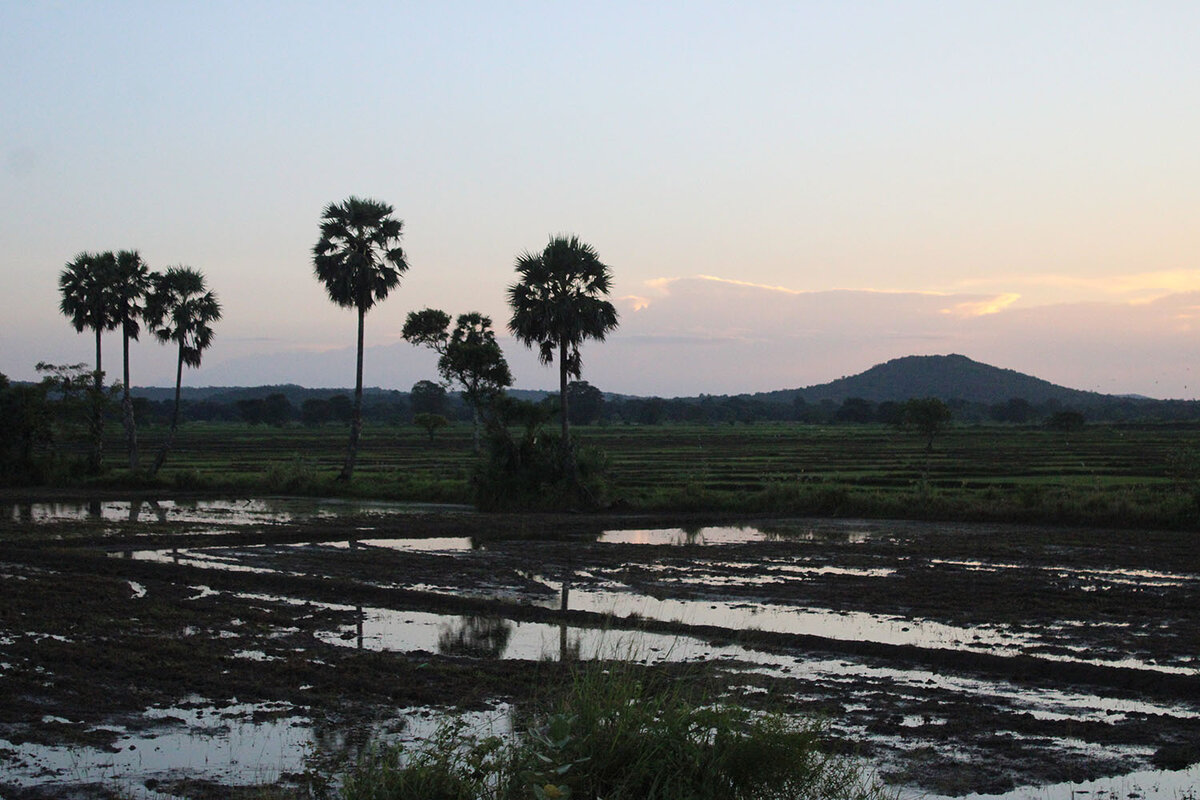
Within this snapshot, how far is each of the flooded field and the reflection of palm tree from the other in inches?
3.0

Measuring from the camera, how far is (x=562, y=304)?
125 feet

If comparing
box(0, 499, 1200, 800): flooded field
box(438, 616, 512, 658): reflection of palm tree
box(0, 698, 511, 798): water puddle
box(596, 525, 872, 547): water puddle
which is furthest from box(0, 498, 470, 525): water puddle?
box(0, 698, 511, 798): water puddle

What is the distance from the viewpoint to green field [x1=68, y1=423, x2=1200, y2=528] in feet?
104

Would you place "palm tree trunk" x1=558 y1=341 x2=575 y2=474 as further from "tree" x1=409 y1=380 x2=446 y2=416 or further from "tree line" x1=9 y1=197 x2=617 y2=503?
"tree" x1=409 y1=380 x2=446 y2=416

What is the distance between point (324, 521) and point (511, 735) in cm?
2451

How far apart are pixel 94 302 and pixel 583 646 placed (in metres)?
43.7

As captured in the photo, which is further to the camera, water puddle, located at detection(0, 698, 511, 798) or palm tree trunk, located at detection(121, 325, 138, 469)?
palm tree trunk, located at detection(121, 325, 138, 469)

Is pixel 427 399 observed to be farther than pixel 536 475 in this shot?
Yes

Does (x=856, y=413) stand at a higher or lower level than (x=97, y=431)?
higher

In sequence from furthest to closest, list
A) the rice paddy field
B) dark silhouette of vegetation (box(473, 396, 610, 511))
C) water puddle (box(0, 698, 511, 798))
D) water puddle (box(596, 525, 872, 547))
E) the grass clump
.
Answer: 1. dark silhouette of vegetation (box(473, 396, 610, 511))
2. water puddle (box(596, 525, 872, 547))
3. the rice paddy field
4. water puddle (box(0, 698, 511, 798))
5. the grass clump

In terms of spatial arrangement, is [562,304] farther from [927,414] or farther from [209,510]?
[927,414]

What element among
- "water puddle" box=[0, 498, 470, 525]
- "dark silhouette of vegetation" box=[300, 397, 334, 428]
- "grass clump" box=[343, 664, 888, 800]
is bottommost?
"water puddle" box=[0, 498, 470, 525]

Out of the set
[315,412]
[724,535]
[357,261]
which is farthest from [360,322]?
[315,412]

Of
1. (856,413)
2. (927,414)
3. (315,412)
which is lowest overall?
(927,414)
